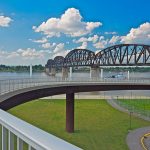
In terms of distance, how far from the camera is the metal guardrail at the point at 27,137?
2.40 metres

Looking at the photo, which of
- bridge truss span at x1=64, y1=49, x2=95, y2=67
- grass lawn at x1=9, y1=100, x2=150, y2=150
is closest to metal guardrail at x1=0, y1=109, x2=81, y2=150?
grass lawn at x1=9, y1=100, x2=150, y2=150

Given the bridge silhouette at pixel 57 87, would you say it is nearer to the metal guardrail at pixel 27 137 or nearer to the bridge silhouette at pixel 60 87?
the bridge silhouette at pixel 60 87

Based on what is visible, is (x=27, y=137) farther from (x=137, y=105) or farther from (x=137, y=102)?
(x=137, y=102)

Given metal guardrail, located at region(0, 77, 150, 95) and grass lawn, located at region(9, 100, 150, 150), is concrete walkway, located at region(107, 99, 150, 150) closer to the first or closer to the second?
grass lawn, located at region(9, 100, 150, 150)

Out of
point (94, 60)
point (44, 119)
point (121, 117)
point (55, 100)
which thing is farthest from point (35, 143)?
point (94, 60)

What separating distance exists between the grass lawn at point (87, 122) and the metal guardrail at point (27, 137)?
32.9m

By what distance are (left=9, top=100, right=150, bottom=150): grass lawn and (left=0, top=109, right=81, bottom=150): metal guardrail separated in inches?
1297

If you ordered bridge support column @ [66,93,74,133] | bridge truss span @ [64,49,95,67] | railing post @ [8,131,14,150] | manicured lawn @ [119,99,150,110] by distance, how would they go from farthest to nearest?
bridge truss span @ [64,49,95,67] → manicured lawn @ [119,99,150,110] → bridge support column @ [66,93,74,133] → railing post @ [8,131,14,150]

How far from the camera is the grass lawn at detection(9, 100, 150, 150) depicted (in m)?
40.1

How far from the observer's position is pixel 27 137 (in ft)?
9.21

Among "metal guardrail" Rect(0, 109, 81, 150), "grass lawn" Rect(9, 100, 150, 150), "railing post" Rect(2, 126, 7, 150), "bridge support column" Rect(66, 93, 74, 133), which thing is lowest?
"grass lawn" Rect(9, 100, 150, 150)

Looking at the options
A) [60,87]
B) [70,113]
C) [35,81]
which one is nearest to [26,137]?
[35,81]

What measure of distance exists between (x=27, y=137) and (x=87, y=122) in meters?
51.8

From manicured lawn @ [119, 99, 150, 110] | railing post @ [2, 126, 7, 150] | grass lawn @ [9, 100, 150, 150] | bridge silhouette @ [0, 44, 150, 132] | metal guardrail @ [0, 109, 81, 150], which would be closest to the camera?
→ metal guardrail @ [0, 109, 81, 150]
